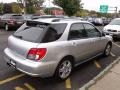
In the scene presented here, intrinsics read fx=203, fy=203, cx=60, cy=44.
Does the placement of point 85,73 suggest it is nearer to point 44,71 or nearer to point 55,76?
point 55,76

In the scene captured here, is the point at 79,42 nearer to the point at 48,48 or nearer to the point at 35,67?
the point at 48,48

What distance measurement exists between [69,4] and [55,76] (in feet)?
104

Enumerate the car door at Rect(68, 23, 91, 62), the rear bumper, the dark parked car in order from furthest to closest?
1. the dark parked car
2. the car door at Rect(68, 23, 91, 62)
3. the rear bumper

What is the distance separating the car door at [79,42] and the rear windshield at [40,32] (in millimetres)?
418

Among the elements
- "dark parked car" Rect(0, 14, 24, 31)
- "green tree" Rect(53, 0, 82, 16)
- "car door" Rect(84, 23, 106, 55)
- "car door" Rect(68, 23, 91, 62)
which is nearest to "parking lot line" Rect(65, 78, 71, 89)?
"car door" Rect(68, 23, 91, 62)

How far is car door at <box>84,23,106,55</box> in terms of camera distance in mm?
6542

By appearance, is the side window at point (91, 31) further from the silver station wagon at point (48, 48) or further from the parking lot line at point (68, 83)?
the parking lot line at point (68, 83)

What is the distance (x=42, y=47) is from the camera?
4.66m

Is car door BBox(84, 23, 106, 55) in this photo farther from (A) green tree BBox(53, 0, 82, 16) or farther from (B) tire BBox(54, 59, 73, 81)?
(A) green tree BBox(53, 0, 82, 16)

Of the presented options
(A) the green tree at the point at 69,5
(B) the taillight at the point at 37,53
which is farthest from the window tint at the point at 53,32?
(A) the green tree at the point at 69,5

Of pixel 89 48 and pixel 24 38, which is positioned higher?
pixel 24 38

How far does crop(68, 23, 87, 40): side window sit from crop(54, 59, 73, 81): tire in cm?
68

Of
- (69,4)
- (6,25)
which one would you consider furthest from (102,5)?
(6,25)

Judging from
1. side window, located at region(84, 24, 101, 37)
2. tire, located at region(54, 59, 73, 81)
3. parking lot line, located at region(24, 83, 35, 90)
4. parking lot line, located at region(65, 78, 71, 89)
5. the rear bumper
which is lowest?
parking lot line, located at region(65, 78, 71, 89)
